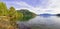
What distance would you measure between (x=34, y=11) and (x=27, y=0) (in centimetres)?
18

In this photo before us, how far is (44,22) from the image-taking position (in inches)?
66.1

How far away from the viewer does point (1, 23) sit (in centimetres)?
165

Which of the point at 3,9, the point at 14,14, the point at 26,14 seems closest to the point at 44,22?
the point at 26,14

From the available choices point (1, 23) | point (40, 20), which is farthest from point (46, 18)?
point (1, 23)

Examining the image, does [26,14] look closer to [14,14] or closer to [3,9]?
[14,14]

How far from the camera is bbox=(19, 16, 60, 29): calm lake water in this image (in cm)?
166

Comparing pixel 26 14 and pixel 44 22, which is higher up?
pixel 26 14

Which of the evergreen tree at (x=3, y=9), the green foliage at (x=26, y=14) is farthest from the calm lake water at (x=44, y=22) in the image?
the evergreen tree at (x=3, y=9)

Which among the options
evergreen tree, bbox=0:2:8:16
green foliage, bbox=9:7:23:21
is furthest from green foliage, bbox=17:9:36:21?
evergreen tree, bbox=0:2:8:16

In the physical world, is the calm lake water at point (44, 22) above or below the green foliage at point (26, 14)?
below

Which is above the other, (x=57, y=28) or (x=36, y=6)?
(x=36, y=6)

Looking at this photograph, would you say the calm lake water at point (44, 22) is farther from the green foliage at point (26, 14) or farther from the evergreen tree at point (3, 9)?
the evergreen tree at point (3, 9)

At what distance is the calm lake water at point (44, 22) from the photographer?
1659 millimetres

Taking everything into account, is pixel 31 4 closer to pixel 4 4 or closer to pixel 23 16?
pixel 23 16
